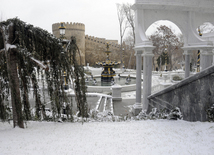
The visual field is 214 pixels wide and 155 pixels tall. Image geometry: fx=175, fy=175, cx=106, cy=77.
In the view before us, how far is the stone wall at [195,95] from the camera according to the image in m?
3.92

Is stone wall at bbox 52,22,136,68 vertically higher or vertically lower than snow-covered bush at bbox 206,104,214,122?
higher

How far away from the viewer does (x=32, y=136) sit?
348cm

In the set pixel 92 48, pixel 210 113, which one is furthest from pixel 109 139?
pixel 92 48

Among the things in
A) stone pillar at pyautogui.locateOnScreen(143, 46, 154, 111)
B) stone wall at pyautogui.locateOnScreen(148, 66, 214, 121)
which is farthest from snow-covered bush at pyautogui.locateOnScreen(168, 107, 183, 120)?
stone pillar at pyautogui.locateOnScreen(143, 46, 154, 111)

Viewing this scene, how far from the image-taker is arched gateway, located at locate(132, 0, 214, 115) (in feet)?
20.8

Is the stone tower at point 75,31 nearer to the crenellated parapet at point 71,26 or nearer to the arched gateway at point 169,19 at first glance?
the crenellated parapet at point 71,26

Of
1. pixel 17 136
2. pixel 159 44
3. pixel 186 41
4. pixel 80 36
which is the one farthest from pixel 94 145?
pixel 80 36

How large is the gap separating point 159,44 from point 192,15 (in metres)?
23.8

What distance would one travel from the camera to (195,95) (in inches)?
167

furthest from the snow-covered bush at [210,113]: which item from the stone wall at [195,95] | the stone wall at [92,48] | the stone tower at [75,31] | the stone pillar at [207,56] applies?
the stone wall at [92,48]

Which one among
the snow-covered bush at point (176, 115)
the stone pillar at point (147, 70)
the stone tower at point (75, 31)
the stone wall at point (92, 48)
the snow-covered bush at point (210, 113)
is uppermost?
the stone tower at point (75, 31)

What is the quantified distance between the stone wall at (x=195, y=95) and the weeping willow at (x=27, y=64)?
2.68 meters

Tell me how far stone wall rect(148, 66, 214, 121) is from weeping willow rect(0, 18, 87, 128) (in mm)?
2677

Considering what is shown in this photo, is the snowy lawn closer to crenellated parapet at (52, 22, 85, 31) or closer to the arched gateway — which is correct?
the arched gateway
